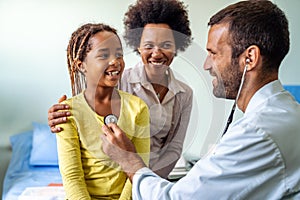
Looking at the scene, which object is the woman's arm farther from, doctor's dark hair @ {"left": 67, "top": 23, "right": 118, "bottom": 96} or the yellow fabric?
doctor's dark hair @ {"left": 67, "top": 23, "right": 118, "bottom": 96}

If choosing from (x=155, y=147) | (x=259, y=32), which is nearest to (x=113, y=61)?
(x=155, y=147)

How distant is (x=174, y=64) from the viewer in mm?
1219

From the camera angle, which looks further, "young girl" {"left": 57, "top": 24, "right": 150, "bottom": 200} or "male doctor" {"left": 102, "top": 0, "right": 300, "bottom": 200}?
"young girl" {"left": 57, "top": 24, "right": 150, "bottom": 200}

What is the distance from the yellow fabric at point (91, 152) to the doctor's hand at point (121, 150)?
0.09 feet

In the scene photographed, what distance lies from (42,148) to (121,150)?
1.35m

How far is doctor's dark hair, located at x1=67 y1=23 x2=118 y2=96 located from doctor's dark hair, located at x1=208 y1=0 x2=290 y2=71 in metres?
0.34

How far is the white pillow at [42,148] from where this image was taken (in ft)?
7.59

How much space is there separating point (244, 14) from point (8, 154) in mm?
1874

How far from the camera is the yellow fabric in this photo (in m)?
1.12

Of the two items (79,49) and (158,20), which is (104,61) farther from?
(158,20)

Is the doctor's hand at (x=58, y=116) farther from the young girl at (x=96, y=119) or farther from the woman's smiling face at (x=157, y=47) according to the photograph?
the woman's smiling face at (x=157, y=47)

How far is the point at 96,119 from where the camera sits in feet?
3.75

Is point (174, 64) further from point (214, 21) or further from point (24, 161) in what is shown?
point (24, 161)

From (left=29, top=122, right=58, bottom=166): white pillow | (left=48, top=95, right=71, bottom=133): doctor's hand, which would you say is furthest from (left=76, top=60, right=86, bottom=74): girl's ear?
(left=29, top=122, right=58, bottom=166): white pillow
